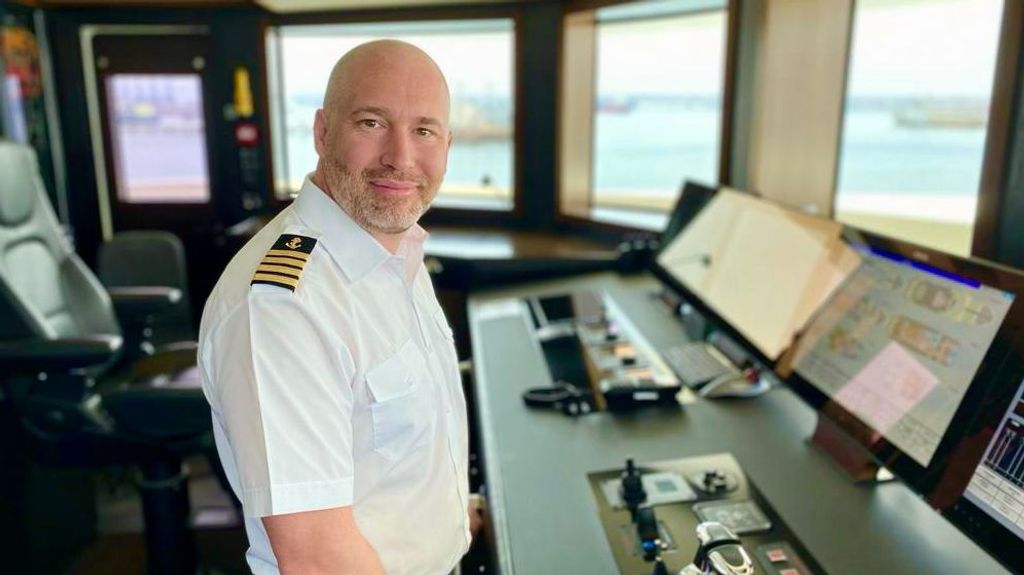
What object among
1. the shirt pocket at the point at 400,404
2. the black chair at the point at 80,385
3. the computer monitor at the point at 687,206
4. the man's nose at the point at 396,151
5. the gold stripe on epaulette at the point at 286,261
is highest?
the man's nose at the point at 396,151

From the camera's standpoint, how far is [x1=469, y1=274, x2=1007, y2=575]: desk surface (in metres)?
1.11

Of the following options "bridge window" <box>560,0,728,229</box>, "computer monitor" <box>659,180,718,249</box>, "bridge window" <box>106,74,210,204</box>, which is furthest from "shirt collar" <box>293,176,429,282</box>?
"bridge window" <box>106,74,210,204</box>

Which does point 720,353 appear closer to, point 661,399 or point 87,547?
point 661,399

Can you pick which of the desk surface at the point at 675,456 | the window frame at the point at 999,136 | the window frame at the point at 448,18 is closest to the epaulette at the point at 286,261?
the desk surface at the point at 675,456

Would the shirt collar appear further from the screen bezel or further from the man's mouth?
the screen bezel

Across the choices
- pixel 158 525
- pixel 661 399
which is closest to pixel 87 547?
pixel 158 525

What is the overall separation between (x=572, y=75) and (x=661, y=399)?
2071 millimetres

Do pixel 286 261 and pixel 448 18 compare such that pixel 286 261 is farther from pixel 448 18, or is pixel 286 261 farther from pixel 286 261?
pixel 448 18

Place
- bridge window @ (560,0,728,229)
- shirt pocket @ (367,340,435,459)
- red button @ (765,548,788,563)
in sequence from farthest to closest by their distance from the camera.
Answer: bridge window @ (560,0,728,229) → red button @ (765,548,788,563) → shirt pocket @ (367,340,435,459)

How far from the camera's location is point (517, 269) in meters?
2.97

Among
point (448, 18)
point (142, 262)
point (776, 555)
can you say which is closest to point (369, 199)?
point (776, 555)

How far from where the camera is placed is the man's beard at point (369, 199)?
1.00 m

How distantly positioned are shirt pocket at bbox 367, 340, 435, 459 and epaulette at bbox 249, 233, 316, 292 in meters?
0.15

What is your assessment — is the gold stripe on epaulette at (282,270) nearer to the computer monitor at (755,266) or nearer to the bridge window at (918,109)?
the computer monitor at (755,266)
